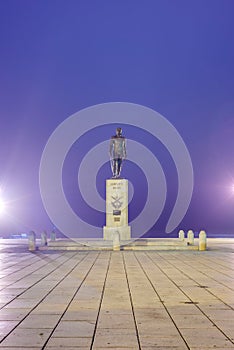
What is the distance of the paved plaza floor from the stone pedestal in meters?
10.7

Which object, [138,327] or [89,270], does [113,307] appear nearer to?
[138,327]

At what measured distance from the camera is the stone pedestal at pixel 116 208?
78.6 feet

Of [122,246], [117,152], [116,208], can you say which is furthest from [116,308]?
[117,152]

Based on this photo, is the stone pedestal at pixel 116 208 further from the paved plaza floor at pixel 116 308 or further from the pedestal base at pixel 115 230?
the paved plaza floor at pixel 116 308

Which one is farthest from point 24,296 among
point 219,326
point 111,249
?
point 111,249

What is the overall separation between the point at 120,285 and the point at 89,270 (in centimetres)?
312

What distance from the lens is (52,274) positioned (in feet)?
38.7

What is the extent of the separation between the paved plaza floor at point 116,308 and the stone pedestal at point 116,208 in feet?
35.1

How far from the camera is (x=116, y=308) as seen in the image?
731 cm

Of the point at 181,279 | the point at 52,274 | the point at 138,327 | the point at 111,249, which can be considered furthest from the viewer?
the point at 111,249

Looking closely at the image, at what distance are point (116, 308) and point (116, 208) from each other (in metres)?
16.9

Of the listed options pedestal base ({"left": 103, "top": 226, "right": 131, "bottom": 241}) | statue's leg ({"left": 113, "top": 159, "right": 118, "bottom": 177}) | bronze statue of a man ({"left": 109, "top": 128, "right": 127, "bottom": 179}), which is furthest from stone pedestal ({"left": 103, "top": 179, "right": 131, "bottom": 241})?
statue's leg ({"left": 113, "top": 159, "right": 118, "bottom": 177})

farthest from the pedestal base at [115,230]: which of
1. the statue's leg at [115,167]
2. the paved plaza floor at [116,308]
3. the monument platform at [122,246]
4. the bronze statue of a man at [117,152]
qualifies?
the paved plaza floor at [116,308]

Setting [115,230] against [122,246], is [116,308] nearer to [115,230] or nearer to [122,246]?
[122,246]
